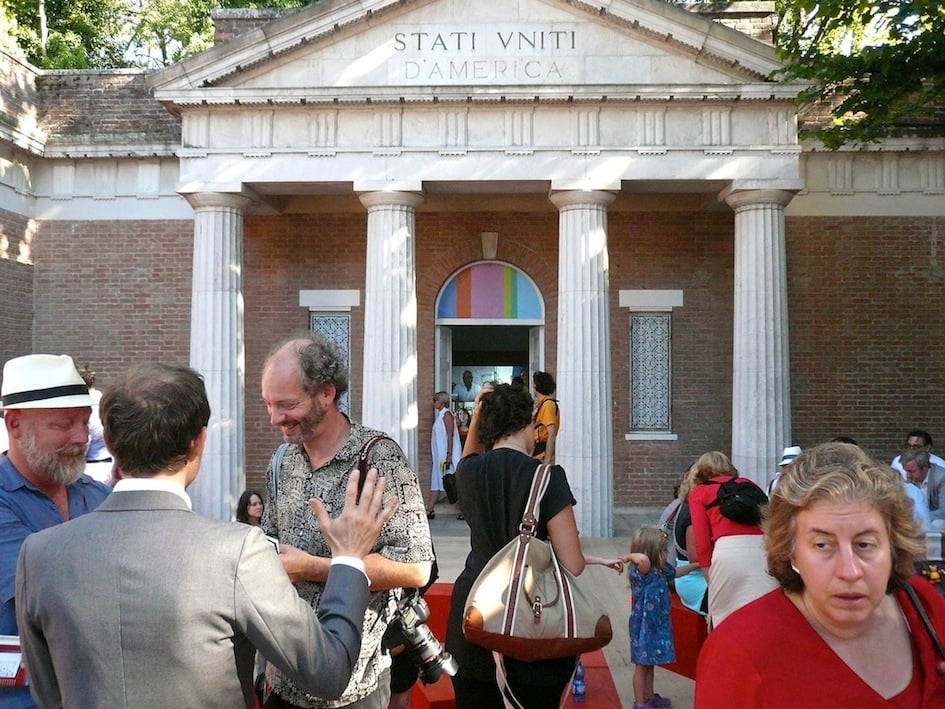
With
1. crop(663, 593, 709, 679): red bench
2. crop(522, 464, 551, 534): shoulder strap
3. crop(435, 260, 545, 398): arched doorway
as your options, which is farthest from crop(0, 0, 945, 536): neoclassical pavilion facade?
crop(522, 464, 551, 534): shoulder strap

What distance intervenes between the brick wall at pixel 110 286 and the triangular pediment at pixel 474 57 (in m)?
3.36

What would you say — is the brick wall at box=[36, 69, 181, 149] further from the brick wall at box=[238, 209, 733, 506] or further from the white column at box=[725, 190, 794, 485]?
the white column at box=[725, 190, 794, 485]

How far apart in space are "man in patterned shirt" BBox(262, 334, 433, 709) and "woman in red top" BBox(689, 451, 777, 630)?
201 cm

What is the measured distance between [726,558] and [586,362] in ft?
25.0

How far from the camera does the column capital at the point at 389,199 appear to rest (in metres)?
11.9

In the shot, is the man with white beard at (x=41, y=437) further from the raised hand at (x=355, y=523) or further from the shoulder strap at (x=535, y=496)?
the shoulder strap at (x=535, y=496)

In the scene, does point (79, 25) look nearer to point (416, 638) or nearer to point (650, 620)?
point (650, 620)

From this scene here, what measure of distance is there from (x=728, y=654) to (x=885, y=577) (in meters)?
0.42

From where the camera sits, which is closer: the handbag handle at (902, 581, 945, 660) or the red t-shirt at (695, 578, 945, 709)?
the red t-shirt at (695, 578, 945, 709)

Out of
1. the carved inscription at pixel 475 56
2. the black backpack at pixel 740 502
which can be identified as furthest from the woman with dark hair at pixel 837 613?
the carved inscription at pixel 475 56

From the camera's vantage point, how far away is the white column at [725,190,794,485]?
11562 mm

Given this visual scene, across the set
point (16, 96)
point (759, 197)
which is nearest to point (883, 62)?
point (759, 197)

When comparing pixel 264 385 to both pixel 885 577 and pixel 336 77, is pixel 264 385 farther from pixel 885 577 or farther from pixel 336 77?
pixel 336 77

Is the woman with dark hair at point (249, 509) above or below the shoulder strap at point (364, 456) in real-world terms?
below
